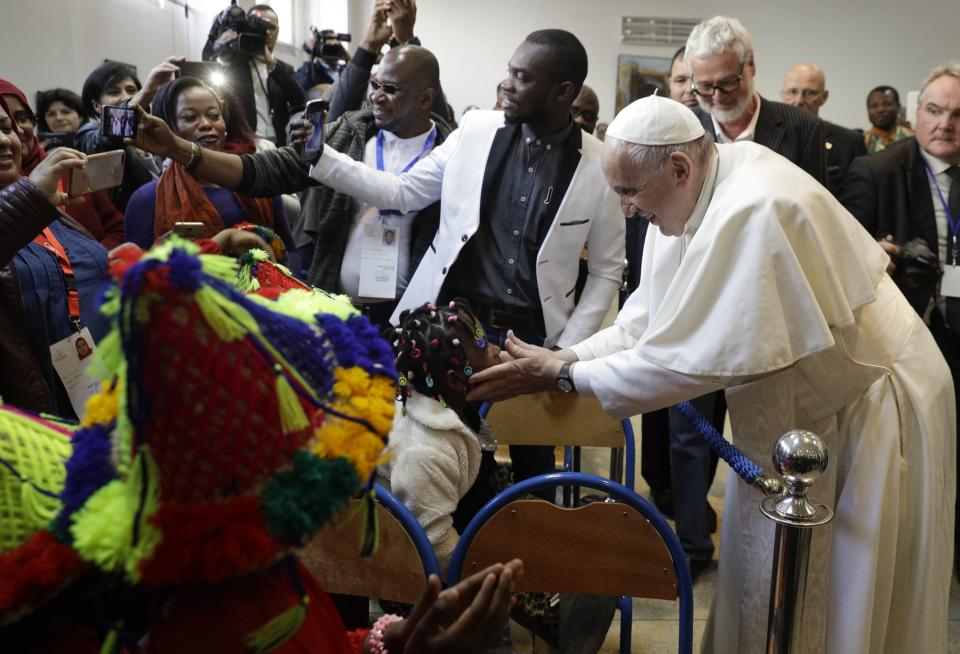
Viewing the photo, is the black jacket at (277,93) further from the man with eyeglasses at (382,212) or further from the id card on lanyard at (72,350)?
the id card on lanyard at (72,350)

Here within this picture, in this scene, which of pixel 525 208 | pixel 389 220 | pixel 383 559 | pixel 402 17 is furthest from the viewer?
pixel 402 17

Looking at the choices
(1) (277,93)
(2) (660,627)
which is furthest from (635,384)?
(1) (277,93)

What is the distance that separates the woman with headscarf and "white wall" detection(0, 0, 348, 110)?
8.68ft

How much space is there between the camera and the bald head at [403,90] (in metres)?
3.25

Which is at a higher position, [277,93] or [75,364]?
[277,93]

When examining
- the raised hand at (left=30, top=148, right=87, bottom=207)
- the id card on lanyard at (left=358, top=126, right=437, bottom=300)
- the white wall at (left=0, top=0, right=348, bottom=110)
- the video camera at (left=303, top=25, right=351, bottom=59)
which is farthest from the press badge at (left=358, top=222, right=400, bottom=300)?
the video camera at (left=303, top=25, right=351, bottom=59)

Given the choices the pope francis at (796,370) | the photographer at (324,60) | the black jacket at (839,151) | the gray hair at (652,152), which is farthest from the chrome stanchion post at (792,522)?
the photographer at (324,60)

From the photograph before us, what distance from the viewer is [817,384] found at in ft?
7.03

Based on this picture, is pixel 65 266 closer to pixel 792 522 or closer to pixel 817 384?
pixel 792 522

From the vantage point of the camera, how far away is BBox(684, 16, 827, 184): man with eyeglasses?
3.27 metres

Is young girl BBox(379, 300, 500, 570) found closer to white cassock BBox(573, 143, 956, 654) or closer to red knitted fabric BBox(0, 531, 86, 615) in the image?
white cassock BBox(573, 143, 956, 654)

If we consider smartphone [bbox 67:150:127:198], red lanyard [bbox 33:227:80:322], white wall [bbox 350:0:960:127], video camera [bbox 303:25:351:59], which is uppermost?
white wall [bbox 350:0:960:127]

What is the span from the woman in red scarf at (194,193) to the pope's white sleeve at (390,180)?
273mm

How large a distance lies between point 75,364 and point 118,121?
2.56 feet
